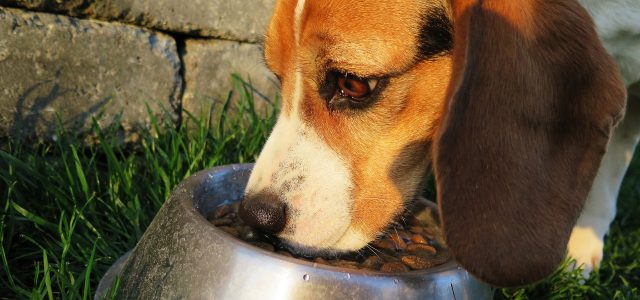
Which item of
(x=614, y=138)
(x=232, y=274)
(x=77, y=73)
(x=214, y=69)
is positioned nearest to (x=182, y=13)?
(x=214, y=69)

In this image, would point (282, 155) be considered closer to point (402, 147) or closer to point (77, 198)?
point (402, 147)

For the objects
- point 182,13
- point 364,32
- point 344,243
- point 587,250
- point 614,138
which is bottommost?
point 587,250

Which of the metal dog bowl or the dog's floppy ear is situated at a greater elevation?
the dog's floppy ear

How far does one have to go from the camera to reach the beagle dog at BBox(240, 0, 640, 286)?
5.96 feet

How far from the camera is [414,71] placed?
2.10m

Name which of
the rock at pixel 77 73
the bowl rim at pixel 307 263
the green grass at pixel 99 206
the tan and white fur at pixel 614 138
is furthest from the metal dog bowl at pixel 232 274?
the rock at pixel 77 73

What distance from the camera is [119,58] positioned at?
324cm

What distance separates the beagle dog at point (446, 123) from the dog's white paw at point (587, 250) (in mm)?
902

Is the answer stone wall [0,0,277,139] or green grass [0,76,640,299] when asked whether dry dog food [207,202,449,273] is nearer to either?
green grass [0,76,640,299]

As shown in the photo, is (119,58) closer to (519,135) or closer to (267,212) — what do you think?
(267,212)

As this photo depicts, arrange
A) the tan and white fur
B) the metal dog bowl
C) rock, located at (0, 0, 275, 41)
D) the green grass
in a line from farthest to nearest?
rock, located at (0, 0, 275, 41), the tan and white fur, the green grass, the metal dog bowl

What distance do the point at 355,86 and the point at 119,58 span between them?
154 centimetres

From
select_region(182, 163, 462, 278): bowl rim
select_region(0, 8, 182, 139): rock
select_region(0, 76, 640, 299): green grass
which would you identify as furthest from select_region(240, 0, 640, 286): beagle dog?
select_region(0, 8, 182, 139): rock

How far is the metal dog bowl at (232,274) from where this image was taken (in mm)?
1754
